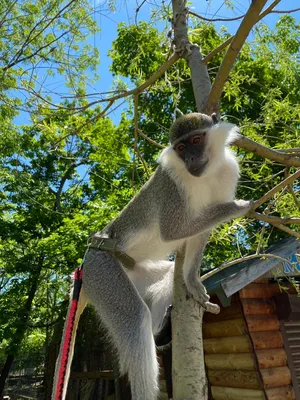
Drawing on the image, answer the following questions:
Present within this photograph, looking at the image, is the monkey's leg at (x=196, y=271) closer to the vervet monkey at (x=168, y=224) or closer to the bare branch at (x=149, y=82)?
the vervet monkey at (x=168, y=224)

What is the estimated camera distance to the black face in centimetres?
353

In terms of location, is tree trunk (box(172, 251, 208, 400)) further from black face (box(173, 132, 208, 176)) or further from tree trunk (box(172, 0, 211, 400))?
black face (box(173, 132, 208, 176))

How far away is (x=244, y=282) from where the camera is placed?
5863 millimetres

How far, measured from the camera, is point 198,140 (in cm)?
364

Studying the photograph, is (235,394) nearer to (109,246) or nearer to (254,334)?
(254,334)

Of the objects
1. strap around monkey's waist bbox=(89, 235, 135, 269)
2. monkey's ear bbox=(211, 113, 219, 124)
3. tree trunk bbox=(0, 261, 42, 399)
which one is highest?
tree trunk bbox=(0, 261, 42, 399)

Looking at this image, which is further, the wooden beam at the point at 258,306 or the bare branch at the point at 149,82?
the wooden beam at the point at 258,306

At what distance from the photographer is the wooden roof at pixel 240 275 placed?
5.70 metres

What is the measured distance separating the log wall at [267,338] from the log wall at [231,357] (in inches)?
3.8

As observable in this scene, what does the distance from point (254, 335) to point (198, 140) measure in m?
3.99

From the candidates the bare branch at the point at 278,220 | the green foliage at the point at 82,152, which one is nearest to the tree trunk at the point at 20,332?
the green foliage at the point at 82,152

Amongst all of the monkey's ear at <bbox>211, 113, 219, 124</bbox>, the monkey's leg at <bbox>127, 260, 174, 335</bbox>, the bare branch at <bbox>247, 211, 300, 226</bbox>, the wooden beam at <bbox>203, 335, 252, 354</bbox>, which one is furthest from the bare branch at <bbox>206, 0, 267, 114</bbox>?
the wooden beam at <bbox>203, 335, 252, 354</bbox>

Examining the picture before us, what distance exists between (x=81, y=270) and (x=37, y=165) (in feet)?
55.7

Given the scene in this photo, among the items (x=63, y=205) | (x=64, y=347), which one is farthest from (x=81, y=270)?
(x=63, y=205)
